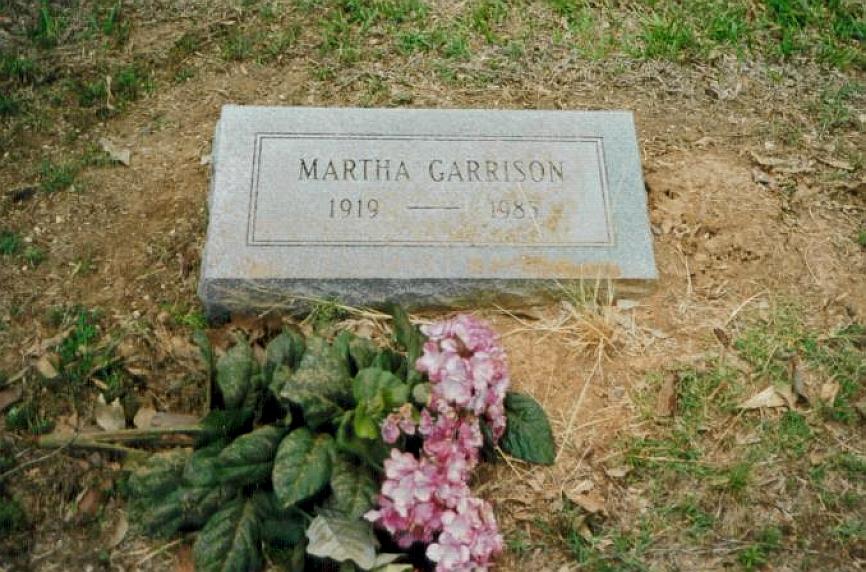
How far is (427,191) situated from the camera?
133 inches

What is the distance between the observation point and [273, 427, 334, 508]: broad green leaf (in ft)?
8.13

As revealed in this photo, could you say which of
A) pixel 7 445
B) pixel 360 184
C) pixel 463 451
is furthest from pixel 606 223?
pixel 7 445

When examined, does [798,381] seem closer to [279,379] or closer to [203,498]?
[279,379]

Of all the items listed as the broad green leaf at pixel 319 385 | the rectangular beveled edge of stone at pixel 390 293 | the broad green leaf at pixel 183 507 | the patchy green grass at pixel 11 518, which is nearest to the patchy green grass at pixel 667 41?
the rectangular beveled edge of stone at pixel 390 293

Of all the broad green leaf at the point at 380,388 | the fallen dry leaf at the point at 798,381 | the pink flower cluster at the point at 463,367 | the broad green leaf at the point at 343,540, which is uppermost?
the pink flower cluster at the point at 463,367

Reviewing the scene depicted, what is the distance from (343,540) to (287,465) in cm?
27

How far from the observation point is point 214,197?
3.32m

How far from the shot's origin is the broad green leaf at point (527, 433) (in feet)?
9.53

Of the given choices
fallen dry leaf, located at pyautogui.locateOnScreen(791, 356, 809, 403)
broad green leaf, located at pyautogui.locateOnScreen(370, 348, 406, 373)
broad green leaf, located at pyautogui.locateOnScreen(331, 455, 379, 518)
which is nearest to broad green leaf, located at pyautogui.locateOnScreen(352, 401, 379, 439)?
broad green leaf, located at pyautogui.locateOnScreen(331, 455, 379, 518)

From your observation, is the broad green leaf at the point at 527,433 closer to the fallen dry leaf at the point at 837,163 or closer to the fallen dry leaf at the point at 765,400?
the fallen dry leaf at the point at 765,400

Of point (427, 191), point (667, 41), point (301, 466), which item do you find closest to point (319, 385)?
point (301, 466)

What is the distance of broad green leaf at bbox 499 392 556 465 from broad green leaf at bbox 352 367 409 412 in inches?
18.3

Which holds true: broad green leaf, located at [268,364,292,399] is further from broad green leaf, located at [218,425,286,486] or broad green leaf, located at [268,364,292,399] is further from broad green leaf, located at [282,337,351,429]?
broad green leaf, located at [218,425,286,486]

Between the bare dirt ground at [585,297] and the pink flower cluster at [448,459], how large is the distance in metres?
0.34
